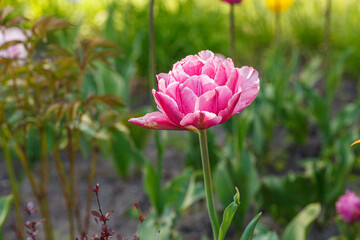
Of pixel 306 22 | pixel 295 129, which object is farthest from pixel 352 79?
pixel 295 129

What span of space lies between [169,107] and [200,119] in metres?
0.05

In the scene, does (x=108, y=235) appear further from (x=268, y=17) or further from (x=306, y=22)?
(x=268, y=17)

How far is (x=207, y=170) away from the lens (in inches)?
31.5

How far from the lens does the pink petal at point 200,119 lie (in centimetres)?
72

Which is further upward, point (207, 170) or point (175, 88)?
point (175, 88)

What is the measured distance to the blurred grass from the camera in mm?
3264

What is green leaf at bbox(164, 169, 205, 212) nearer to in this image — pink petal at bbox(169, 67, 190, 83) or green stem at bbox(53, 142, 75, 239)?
green stem at bbox(53, 142, 75, 239)

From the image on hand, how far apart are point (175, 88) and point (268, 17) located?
12.0 ft

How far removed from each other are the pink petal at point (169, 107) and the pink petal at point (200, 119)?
16mm

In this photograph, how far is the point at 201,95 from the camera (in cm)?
73

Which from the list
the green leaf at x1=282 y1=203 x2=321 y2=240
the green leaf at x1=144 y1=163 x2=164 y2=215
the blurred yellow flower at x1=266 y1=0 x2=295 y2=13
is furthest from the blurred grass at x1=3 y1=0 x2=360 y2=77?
the green leaf at x1=282 y1=203 x2=321 y2=240

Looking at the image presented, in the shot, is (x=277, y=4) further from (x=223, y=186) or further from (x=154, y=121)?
(x=154, y=121)

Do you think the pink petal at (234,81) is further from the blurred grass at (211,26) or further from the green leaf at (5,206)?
the blurred grass at (211,26)

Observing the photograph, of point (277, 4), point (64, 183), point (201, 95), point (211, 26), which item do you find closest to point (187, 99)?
point (201, 95)
